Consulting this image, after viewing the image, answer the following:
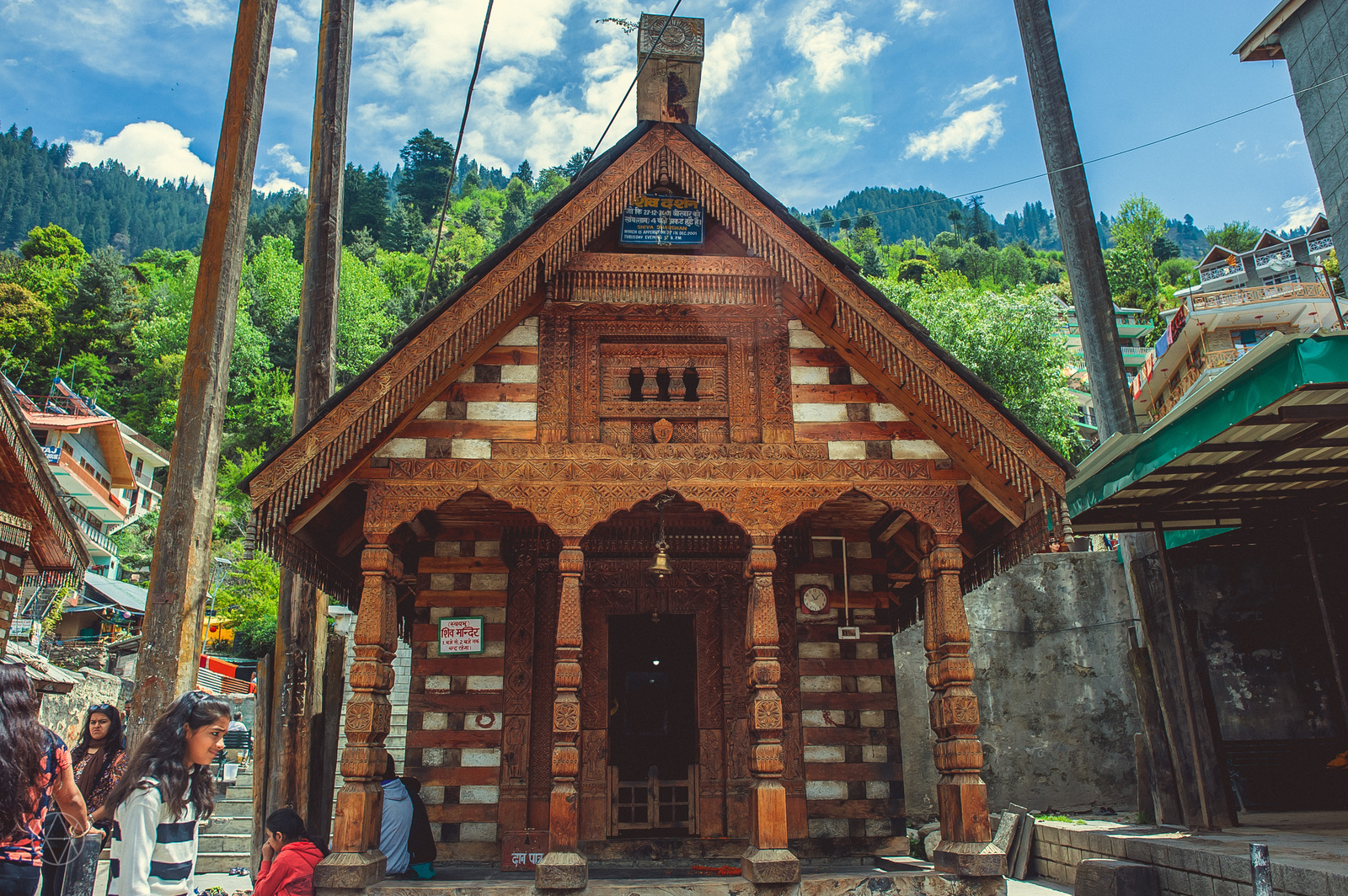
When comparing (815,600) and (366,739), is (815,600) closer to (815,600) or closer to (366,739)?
(815,600)

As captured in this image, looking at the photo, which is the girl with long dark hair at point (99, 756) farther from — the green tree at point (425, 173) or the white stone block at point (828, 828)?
the green tree at point (425, 173)

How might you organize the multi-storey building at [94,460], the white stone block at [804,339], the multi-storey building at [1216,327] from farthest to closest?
1. the multi-storey building at [1216,327]
2. the multi-storey building at [94,460]
3. the white stone block at [804,339]

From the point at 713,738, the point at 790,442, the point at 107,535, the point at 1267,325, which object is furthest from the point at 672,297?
the point at 107,535

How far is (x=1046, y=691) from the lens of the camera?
1608 cm

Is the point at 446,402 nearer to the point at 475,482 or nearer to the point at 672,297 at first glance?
the point at 475,482

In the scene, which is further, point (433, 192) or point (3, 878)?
point (433, 192)

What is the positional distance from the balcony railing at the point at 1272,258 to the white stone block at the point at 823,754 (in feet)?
229

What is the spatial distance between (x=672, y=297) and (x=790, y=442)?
5.93ft

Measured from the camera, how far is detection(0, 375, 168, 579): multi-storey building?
4338 centimetres

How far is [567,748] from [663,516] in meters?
2.50

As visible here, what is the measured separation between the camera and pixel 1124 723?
1580 centimetres

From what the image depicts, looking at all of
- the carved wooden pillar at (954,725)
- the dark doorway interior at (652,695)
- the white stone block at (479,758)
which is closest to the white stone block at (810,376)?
the carved wooden pillar at (954,725)

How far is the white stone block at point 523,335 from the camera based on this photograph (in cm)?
796

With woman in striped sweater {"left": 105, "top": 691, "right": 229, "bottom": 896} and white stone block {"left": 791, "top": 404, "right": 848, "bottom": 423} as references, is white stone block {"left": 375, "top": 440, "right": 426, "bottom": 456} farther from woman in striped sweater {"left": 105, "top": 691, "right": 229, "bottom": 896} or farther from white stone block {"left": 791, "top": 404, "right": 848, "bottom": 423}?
white stone block {"left": 791, "top": 404, "right": 848, "bottom": 423}
